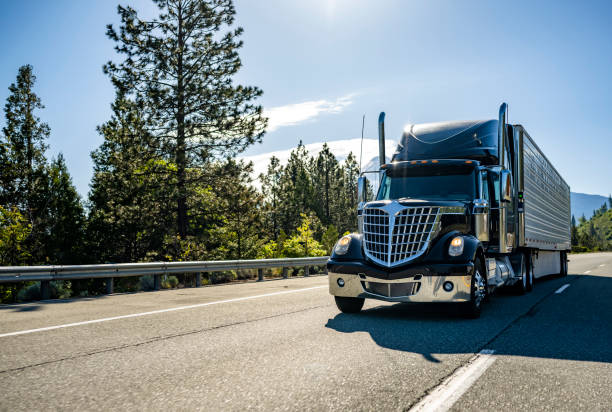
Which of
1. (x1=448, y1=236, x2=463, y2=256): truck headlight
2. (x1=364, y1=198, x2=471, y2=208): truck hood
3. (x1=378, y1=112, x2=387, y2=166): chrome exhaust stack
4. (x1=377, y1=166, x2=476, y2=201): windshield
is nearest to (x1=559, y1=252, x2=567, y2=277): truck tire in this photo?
(x1=378, y1=112, x2=387, y2=166): chrome exhaust stack

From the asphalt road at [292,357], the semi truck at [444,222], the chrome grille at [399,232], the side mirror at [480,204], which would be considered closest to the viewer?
the asphalt road at [292,357]

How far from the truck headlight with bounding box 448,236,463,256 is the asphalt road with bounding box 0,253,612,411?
1.01 m

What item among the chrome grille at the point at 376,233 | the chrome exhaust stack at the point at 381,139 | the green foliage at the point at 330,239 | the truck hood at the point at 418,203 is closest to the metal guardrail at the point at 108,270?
the chrome exhaust stack at the point at 381,139

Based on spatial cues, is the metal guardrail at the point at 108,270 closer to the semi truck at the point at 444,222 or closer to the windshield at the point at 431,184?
the semi truck at the point at 444,222

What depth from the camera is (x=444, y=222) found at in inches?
318

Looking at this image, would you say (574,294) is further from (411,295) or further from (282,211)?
(282,211)

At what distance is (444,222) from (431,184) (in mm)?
1357

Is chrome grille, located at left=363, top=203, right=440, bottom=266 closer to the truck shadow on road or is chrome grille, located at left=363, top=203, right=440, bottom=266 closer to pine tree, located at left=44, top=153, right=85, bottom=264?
the truck shadow on road

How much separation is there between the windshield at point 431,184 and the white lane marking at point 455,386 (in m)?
4.11

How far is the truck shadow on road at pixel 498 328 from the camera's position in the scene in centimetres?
570

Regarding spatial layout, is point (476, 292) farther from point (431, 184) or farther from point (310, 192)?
point (310, 192)

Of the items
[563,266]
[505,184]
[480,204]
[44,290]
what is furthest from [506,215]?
[563,266]

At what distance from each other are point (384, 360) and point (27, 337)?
4.28m

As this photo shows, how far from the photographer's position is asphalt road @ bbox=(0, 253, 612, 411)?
3781 mm
